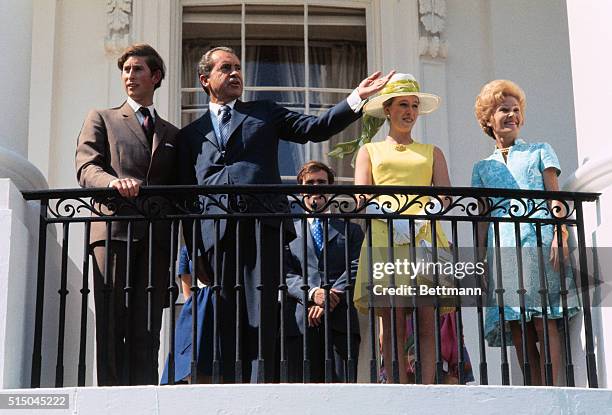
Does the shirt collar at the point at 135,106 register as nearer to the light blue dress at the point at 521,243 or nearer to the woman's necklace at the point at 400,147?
the woman's necklace at the point at 400,147

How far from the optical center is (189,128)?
24.3 ft

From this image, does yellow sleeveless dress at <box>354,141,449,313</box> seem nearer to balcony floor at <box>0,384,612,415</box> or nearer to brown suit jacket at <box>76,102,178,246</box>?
balcony floor at <box>0,384,612,415</box>

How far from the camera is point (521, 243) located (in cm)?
720

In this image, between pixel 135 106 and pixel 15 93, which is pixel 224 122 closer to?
pixel 135 106

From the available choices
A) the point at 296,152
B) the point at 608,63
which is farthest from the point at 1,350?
the point at 296,152

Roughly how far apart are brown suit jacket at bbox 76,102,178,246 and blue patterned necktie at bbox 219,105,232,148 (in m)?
0.28

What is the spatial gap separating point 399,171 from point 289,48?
347 cm

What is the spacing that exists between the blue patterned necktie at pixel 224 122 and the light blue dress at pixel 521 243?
53.7 inches

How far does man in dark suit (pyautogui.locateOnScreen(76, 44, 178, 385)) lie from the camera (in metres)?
6.95

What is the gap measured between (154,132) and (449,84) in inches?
136

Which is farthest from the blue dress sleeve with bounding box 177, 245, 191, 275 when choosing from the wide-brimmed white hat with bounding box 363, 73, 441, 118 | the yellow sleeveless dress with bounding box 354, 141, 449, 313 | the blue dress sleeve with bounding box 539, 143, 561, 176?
the blue dress sleeve with bounding box 539, 143, 561, 176

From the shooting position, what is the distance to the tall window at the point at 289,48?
10469 mm

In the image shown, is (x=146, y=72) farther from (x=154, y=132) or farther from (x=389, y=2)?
(x=389, y=2)

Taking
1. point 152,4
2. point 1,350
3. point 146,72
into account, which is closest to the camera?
point 1,350
